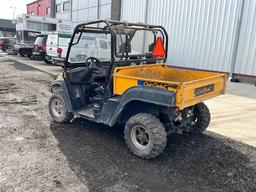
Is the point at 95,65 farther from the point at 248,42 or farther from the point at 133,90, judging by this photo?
the point at 248,42

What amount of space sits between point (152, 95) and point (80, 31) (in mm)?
2079

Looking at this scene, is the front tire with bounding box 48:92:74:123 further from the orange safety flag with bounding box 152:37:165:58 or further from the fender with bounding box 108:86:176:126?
the orange safety flag with bounding box 152:37:165:58

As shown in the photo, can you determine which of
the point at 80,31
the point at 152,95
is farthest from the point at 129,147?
the point at 80,31

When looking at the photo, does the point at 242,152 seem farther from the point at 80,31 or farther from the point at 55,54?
the point at 55,54

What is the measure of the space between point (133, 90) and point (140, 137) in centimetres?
77

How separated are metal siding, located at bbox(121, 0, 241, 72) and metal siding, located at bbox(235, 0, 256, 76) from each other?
40 cm

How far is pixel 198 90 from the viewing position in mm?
3920

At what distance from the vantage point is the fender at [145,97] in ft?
11.7

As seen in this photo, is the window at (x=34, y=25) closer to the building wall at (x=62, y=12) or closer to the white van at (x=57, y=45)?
the building wall at (x=62, y=12)

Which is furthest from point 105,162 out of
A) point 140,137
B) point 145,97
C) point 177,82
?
point 177,82

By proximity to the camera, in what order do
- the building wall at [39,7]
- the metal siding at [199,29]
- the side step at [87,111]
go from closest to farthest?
the side step at [87,111], the metal siding at [199,29], the building wall at [39,7]

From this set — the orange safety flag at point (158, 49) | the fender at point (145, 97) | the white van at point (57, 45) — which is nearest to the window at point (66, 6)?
the white van at point (57, 45)

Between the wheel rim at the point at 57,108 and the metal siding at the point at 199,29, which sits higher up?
the metal siding at the point at 199,29

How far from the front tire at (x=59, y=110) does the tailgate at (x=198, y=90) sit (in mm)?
2618
